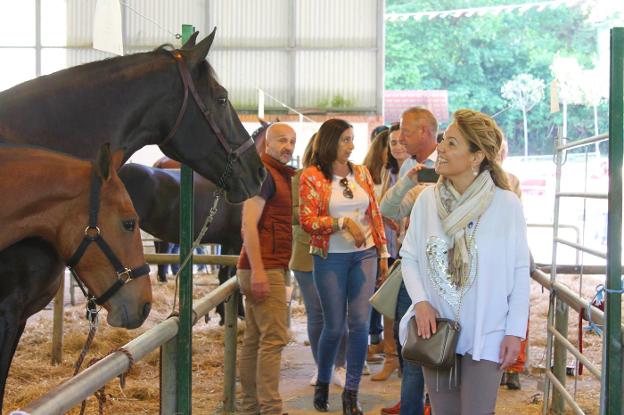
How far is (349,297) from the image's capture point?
4488 mm

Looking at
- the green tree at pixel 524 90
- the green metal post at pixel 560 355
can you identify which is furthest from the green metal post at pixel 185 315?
the green tree at pixel 524 90

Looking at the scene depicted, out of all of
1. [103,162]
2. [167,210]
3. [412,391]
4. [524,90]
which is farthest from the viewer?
[524,90]

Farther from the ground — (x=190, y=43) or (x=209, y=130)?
(x=190, y=43)

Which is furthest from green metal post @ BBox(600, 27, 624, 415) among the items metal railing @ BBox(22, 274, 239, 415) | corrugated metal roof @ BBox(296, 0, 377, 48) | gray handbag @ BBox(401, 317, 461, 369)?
corrugated metal roof @ BBox(296, 0, 377, 48)

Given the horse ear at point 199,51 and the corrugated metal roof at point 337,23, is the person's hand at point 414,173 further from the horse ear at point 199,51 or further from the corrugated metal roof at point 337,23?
the corrugated metal roof at point 337,23

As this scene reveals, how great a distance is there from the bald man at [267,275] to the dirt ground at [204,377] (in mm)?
536

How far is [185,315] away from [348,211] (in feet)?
5.38

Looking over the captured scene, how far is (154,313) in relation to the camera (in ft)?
25.5

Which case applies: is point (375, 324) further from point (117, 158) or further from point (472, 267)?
point (117, 158)

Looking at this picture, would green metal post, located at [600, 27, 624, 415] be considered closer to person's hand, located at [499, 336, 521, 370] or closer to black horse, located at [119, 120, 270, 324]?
person's hand, located at [499, 336, 521, 370]

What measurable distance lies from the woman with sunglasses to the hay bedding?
0.85 metres

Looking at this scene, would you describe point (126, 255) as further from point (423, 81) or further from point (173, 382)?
point (423, 81)

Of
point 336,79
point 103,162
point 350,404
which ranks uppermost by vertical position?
point 336,79

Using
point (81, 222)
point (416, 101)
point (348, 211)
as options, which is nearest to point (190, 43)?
point (81, 222)
